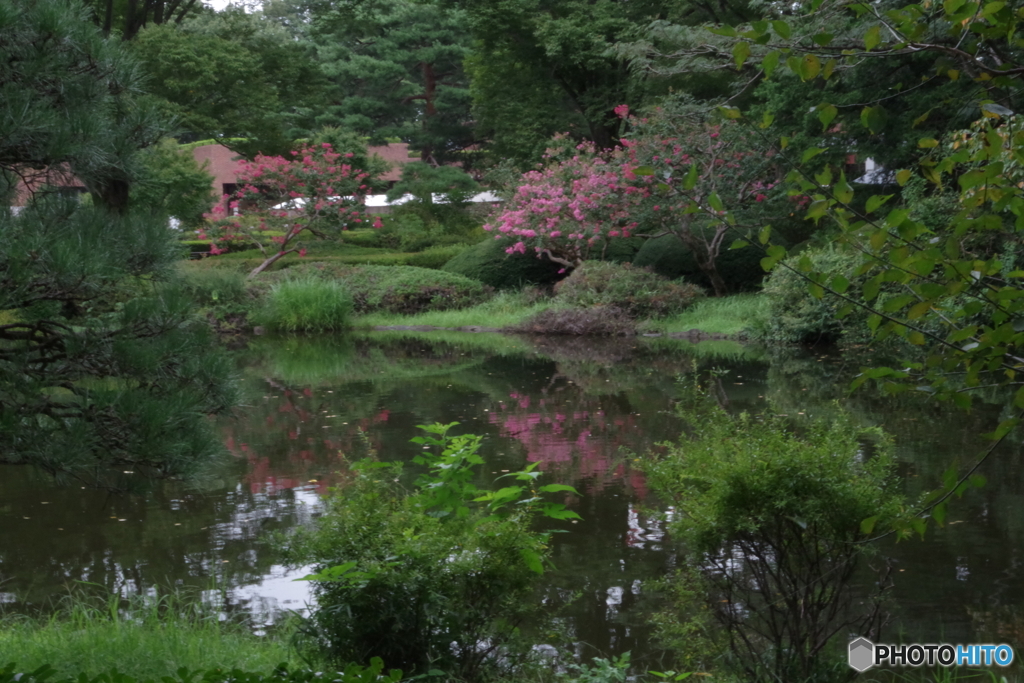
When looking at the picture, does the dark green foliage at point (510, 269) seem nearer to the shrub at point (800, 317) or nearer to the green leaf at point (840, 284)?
the shrub at point (800, 317)

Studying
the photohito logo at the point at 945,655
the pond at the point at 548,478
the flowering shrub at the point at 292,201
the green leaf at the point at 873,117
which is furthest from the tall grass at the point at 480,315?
the green leaf at the point at 873,117

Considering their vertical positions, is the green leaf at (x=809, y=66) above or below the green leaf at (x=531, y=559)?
above

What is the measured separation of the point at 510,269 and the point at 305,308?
487 centimetres

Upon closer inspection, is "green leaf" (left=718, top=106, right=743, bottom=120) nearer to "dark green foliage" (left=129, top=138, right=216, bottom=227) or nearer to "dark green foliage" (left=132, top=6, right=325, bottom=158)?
"dark green foliage" (left=129, top=138, right=216, bottom=227)

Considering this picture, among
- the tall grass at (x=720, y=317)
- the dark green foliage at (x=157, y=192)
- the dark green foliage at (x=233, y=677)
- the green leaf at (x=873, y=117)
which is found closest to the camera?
the green leaf at (x=873, y=117)

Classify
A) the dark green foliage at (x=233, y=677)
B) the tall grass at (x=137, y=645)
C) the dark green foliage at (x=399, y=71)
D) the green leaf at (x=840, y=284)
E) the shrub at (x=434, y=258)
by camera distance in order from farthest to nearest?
1. the dark green foliage at (x=399, y=71)
2. the shrub at (x=434, y=258)
3. the tall grass at (x=137, y=645)
4. the dark green foliage at (x=233, y=677)
5. the green leaf at (x=840, y=284)

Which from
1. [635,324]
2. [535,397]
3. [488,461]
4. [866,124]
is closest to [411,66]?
[635,324]

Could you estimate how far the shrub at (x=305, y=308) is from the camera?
1905cm

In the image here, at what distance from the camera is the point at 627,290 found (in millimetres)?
17797

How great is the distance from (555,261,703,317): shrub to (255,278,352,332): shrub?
4626 mm

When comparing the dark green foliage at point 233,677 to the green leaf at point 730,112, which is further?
the dark green foliage at point 233,677

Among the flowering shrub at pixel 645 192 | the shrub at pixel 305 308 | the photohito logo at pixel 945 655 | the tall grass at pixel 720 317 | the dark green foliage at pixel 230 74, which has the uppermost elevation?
the dark green foliage at pixel 230 74

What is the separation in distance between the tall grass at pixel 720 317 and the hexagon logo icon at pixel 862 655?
12.9m

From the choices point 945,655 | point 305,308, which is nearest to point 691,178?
point 945,655
